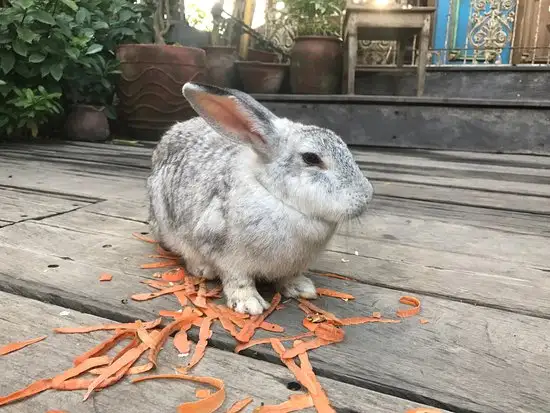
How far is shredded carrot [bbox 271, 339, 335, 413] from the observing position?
0.96 meters

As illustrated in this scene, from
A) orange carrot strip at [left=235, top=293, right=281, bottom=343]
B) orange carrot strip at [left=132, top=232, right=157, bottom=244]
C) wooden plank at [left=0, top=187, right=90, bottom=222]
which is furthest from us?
wooden plank at [left=0, top=187, right=90, bottom=222]

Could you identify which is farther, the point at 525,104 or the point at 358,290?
the point at 525,104

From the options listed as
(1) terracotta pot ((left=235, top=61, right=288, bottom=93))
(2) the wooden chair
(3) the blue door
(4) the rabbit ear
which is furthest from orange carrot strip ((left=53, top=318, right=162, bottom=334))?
(3) the blue door

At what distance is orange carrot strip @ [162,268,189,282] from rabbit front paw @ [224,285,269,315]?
202mm

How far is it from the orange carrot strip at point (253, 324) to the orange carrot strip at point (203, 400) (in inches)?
6.5

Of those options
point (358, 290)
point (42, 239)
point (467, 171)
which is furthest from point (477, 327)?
point (467, 171)

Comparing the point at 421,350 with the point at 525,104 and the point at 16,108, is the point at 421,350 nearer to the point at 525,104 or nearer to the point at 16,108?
the point at 525,104

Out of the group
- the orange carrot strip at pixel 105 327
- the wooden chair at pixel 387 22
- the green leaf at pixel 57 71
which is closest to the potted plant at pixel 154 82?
the green leaf at pixel 57 71

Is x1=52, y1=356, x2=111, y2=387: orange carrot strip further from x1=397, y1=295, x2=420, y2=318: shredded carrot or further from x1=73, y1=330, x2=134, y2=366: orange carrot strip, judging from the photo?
x1=397, y1=295, x2=420, y2=318: shredded carrot

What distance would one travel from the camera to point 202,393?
3.23 feet

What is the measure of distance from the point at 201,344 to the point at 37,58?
3637mm

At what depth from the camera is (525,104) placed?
4203 millimetres

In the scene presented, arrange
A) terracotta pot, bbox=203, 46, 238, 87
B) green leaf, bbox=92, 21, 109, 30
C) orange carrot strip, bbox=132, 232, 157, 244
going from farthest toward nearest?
terracotta pot, bbox=203, 46, 238, 87
green leaf, bbox=92, 21, 109, 30
orange carrot strip, bbox=132, 232, 157, 244

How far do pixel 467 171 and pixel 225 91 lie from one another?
2.52 m
